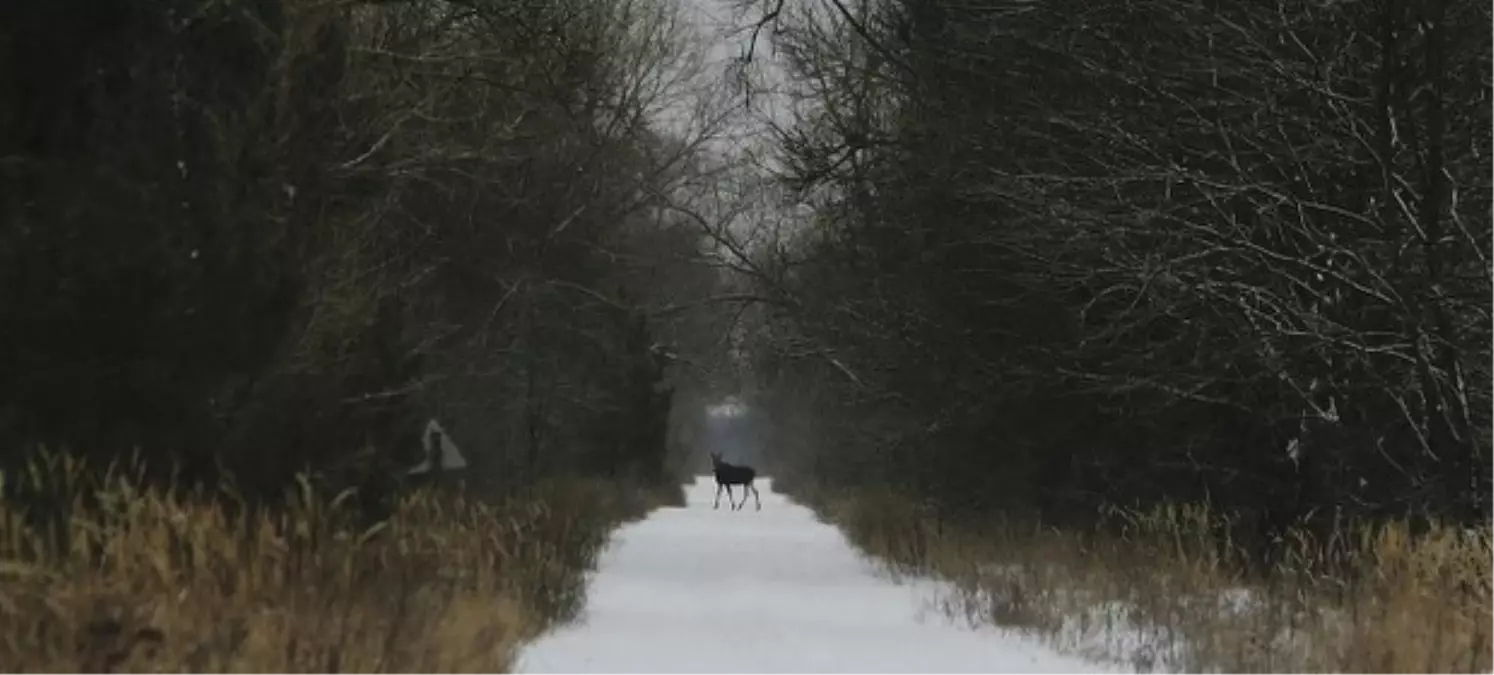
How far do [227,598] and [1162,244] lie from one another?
26.1 ft

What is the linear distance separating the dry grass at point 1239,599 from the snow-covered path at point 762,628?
41 centimetres

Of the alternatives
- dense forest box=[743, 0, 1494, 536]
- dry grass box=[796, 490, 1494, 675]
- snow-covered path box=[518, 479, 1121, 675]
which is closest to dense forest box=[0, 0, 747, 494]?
snow-covered path box=[518, 479, 1121, 675]

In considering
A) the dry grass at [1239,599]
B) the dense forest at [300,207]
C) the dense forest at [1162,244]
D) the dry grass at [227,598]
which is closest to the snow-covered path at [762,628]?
the dry grass at [1239,599]

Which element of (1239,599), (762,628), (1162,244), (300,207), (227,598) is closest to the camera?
(227,598)

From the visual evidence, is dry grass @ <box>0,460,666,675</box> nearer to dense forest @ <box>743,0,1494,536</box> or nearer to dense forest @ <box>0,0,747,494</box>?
dense forest @ <box>0,0,747,494</box>

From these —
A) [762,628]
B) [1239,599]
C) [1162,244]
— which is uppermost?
[1162,244]

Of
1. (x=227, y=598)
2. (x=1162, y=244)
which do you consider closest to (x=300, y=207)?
(x=227, y=598)

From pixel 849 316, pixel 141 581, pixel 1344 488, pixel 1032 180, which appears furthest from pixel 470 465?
pixel 141 581

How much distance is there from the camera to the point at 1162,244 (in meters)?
11.8

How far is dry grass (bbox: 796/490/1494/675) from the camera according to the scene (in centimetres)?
651

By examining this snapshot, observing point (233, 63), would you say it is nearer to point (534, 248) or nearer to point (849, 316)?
point (849, 316)

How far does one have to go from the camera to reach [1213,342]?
12.3 metres

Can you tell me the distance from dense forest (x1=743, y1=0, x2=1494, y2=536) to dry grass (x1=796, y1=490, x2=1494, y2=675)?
3.25 feet

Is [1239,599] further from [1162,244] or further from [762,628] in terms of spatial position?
[1162,244]
